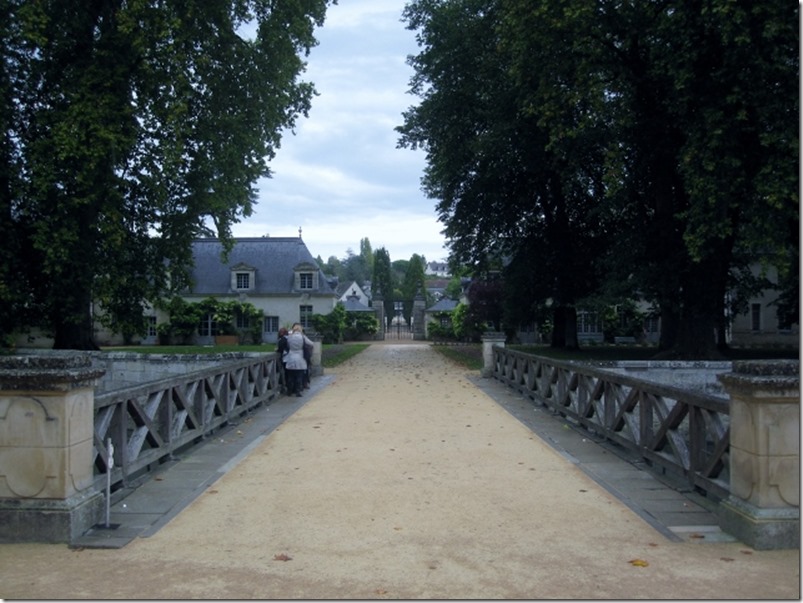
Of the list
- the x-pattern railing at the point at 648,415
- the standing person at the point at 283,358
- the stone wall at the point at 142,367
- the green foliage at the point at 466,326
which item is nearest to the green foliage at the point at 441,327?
the green foliage at the point at 466,326

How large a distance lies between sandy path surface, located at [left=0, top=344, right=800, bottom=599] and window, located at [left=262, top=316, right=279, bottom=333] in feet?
147

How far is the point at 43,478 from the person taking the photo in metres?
5.50

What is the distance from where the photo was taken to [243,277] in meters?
54.6

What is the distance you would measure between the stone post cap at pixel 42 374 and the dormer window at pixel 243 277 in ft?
162

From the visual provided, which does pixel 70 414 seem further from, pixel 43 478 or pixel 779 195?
pixel 779 195

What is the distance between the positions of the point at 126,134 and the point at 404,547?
17699 millimetres

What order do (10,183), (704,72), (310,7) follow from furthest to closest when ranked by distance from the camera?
(310,7), (10,183), (704,72)

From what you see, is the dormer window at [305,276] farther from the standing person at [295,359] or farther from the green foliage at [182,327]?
the standing person at [295,359]

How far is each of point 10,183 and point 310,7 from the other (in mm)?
10325

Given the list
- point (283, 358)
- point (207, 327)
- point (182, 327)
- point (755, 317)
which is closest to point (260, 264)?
point (207, 327)

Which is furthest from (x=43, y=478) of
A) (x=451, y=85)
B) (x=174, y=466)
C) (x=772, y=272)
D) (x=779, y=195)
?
(x=772, y=272)

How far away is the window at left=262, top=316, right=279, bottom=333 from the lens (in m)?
53.5

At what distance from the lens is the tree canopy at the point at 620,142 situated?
16391 millimetres

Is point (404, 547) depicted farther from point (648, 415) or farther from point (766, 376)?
point (648, 415)
